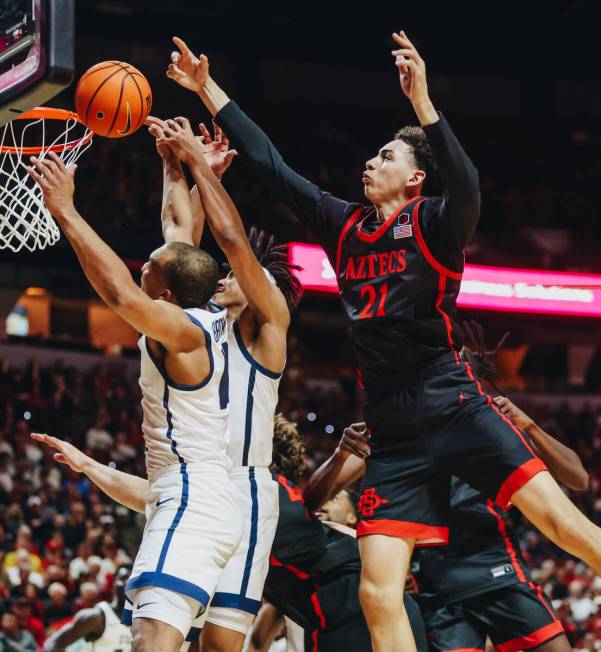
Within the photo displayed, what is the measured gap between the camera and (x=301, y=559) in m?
4.84

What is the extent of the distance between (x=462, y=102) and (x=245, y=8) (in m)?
4.91

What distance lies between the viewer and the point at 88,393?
16.1m

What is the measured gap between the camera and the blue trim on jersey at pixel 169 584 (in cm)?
368

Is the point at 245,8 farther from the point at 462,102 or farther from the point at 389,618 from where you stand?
the point at 389,618

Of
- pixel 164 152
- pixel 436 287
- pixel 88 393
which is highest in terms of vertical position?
pixel 164 152

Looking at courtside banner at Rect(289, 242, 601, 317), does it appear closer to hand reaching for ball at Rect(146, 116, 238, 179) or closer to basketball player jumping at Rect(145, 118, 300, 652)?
hand reaching for ball at Rect(146, 116, 238, 179)

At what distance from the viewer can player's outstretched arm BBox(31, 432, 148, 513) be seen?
460 cm

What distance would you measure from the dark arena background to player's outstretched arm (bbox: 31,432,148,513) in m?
8.29

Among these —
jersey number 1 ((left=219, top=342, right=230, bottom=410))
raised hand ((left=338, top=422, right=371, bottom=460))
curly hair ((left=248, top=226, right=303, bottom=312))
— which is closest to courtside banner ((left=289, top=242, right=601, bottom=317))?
curly hair ((left=248, top=226, right=303, bottom=312))

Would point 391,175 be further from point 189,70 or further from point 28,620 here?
point 28,620

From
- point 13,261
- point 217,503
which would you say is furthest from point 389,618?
point 13,261

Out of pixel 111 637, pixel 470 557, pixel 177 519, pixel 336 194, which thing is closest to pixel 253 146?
pixel 177 519

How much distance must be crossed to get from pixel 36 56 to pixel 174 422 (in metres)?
1.36

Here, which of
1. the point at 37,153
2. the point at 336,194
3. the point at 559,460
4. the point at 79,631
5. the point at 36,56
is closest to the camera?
the point at 36,56
